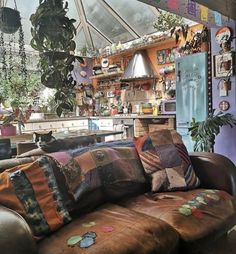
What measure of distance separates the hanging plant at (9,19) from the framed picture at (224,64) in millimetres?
2589

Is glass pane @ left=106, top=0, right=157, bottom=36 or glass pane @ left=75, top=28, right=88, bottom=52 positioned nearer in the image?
glass pane @ left=106, top=0, right=157, bottom=36

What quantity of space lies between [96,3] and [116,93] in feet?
6.73

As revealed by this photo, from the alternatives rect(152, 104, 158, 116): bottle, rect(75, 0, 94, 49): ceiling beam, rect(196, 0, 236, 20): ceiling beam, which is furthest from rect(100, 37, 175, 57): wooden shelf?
rect(196, 0, 236, 20): ceiling beam

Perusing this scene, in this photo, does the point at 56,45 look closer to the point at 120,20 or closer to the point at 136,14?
the point at 136,14

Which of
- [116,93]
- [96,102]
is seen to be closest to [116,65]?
[116,93]

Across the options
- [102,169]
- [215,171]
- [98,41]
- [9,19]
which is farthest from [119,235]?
[98,41]

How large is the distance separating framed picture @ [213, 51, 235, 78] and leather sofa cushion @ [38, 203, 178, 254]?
2.77 metres

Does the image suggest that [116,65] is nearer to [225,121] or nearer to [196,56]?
[196,56]

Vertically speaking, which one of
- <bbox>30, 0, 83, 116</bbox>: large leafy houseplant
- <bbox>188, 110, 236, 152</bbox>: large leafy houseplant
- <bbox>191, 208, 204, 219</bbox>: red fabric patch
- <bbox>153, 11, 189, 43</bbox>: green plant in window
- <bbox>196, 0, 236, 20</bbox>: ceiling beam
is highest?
<bbox>153, 11, 189, 43</bbox>: green plant in window

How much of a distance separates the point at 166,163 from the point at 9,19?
2022 mm

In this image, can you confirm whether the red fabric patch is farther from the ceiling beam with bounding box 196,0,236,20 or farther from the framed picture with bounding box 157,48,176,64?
the framed picture with bounding box 157,48,176,64

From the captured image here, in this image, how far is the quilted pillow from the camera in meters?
1.99

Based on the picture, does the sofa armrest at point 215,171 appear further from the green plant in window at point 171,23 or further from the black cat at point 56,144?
the green plant in window at point 171,23

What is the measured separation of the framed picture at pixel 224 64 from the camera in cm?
358
